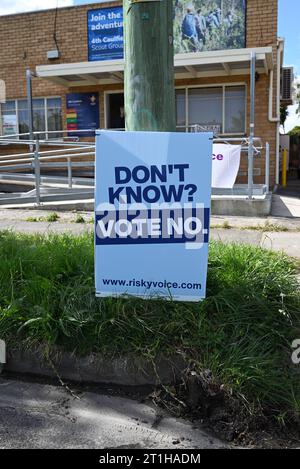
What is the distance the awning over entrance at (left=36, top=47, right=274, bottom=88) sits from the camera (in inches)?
481

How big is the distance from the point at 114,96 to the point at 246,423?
13.8m

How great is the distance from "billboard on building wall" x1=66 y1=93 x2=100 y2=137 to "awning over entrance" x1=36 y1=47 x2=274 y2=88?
0.40 metres

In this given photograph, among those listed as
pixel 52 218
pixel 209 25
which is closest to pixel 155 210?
pixel 52 218

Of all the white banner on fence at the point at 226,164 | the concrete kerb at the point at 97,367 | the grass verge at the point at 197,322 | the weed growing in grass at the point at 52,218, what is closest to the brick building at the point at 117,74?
the white banner on fence at the point at 226,164

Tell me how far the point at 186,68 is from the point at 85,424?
38.5 ft

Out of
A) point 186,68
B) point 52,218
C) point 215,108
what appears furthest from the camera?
point 215,108

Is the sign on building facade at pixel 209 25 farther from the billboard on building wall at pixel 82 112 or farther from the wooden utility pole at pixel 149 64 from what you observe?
the wooden utility pole at pixel 149 64

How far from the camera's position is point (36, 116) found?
16.5 metres

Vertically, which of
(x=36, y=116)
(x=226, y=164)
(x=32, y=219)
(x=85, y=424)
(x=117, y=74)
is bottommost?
(x=85, y=424)

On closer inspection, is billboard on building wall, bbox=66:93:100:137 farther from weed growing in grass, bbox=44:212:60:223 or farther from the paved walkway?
weed growing in grass, bbox=44:212:60:223

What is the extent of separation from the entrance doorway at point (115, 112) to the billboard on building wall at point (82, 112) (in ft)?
1.16

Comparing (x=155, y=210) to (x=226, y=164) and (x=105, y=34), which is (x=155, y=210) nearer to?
(x=226, y=164)
